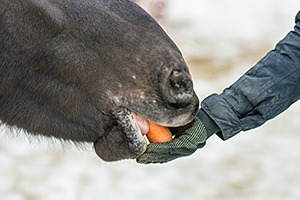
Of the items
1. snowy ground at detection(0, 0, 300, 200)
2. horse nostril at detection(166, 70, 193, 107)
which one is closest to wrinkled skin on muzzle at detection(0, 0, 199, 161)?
horse nostril at detection(166, 70, 193, 107)

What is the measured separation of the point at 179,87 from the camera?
1000mm

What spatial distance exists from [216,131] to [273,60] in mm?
267

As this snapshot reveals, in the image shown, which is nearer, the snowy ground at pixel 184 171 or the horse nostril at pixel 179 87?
the horse nostril at pixel 179 87

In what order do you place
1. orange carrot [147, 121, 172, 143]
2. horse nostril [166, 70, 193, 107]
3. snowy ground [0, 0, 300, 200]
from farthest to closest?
1. snowy ground [0, 0, 300, 200]
2. orange carrot [147, 121, 172, 143]
3. horse nostril [166, 70, 193, 107]

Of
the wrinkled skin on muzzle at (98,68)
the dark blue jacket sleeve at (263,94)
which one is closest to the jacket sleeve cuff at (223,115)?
the dark blue jacket sleeve at (263,94)

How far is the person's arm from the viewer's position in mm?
1188

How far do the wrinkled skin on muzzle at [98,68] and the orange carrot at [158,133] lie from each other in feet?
0.18

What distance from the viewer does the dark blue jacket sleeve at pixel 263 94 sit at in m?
1.21

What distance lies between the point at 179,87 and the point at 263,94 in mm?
332

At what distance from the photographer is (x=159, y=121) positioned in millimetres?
1042

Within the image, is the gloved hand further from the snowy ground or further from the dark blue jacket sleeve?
the snowy ground

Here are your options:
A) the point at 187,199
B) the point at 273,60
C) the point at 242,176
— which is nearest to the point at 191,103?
the point at 273,60

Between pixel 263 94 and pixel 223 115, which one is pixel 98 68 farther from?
pixel 263 94

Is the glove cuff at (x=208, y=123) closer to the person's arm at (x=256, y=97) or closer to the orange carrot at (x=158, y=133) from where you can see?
the person's arm at (x=256, y=97)
